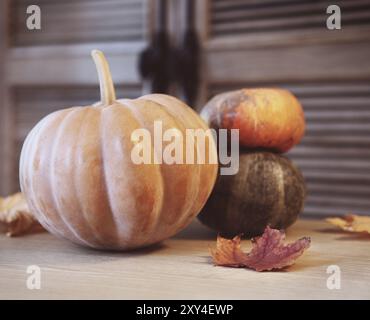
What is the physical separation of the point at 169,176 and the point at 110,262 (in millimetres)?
142

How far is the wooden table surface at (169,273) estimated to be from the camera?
0.58 metres

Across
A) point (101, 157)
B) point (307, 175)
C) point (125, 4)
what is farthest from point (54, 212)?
point (125, 4)

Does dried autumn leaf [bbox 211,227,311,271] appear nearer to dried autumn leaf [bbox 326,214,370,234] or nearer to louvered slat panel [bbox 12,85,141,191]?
dried autumn leaf [bbox 326,214,370,234]

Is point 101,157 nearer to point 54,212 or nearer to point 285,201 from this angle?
point 54,212

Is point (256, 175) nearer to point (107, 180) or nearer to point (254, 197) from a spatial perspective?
point (254, 197)

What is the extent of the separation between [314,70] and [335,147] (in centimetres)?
23

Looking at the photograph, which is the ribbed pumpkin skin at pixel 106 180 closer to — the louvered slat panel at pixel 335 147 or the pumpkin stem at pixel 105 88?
the pumpkin stem at pixel 105 88

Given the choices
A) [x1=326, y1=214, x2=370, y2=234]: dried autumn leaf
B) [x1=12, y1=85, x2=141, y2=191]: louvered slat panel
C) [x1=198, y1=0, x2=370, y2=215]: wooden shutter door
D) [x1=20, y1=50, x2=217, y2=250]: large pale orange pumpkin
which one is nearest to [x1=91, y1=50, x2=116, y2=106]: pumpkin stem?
[x1=20, y1=50, x2=217, y2=250]: large pale orange pumpkin

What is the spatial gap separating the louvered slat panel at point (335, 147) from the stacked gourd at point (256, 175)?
62 cm

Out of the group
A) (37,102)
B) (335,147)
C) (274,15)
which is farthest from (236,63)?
(37,102)

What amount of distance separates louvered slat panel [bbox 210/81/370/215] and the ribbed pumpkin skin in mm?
824

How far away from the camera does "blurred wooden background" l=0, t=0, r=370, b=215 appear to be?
1.49 m

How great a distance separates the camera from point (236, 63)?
1.60 metres

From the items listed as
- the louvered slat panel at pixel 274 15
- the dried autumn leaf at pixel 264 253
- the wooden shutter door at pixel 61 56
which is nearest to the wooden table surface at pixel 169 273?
the dried autumn leaf at pixel 264 253
